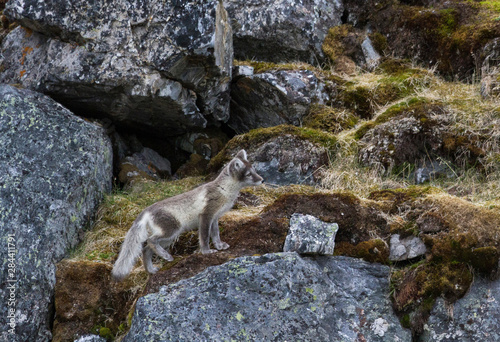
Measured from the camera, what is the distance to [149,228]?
21.7 ft

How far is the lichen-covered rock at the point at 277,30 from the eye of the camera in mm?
11367

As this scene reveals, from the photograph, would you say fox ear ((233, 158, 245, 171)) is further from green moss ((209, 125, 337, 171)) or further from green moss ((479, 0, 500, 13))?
green moss ((479, 0, 500, 13))

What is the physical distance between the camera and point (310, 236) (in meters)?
5.91

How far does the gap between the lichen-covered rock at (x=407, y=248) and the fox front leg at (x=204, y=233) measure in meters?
2.22

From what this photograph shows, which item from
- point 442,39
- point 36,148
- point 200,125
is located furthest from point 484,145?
point 36,148

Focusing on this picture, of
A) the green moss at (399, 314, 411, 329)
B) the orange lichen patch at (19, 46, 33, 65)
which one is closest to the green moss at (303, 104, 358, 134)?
the green moss at (399, 314, 411, 329)

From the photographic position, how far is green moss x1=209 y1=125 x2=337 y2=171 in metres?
9.12

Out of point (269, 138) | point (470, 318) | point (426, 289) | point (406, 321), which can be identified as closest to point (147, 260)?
point (406, 321)

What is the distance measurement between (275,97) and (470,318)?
Result: 623cm

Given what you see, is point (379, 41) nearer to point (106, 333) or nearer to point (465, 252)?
point (465, 252)

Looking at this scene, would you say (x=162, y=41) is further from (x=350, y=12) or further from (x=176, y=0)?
(x=350, y=12)

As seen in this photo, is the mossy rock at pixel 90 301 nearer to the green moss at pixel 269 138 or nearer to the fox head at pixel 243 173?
the fox head at pixel 243 173

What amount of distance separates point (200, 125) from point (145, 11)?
7.73 feet

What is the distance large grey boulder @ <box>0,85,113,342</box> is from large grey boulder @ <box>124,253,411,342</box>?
6.80 ft
